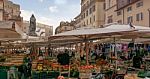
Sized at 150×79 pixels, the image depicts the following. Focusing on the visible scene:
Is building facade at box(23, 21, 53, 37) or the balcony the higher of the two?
the balcony

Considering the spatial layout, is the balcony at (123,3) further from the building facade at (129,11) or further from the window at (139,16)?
the window at (139,16)

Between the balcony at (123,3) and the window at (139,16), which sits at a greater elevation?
the balcony at (123,3)

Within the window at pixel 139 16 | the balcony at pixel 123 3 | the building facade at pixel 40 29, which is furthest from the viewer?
the building facade at pixel 40 29

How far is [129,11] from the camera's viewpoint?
45.5 m

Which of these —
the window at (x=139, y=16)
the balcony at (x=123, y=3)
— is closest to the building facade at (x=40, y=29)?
the window at (x=139, y=16)

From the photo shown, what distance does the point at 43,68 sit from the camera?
13367 millimetres

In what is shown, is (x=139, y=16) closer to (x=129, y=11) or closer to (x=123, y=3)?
(x=129, y=11)

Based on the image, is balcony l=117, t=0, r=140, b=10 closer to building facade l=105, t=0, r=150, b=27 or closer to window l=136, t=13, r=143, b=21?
building facade l=105, t=0, r=150, b=27

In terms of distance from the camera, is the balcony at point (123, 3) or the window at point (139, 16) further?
the balcony at point (123, 3)

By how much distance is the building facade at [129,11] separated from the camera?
39116 millimetres

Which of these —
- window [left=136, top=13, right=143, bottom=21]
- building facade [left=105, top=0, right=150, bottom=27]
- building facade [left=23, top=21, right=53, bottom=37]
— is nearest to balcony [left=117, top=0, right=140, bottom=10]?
building facade [left=105, top=0, right=150, bottom=27]

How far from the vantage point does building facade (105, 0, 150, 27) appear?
3912 centimetres

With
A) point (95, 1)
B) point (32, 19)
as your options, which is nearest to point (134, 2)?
point (32, 19)

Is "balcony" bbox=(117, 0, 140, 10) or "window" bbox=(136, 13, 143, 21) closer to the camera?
"window" bbox=(136, 13, 143, 21)
